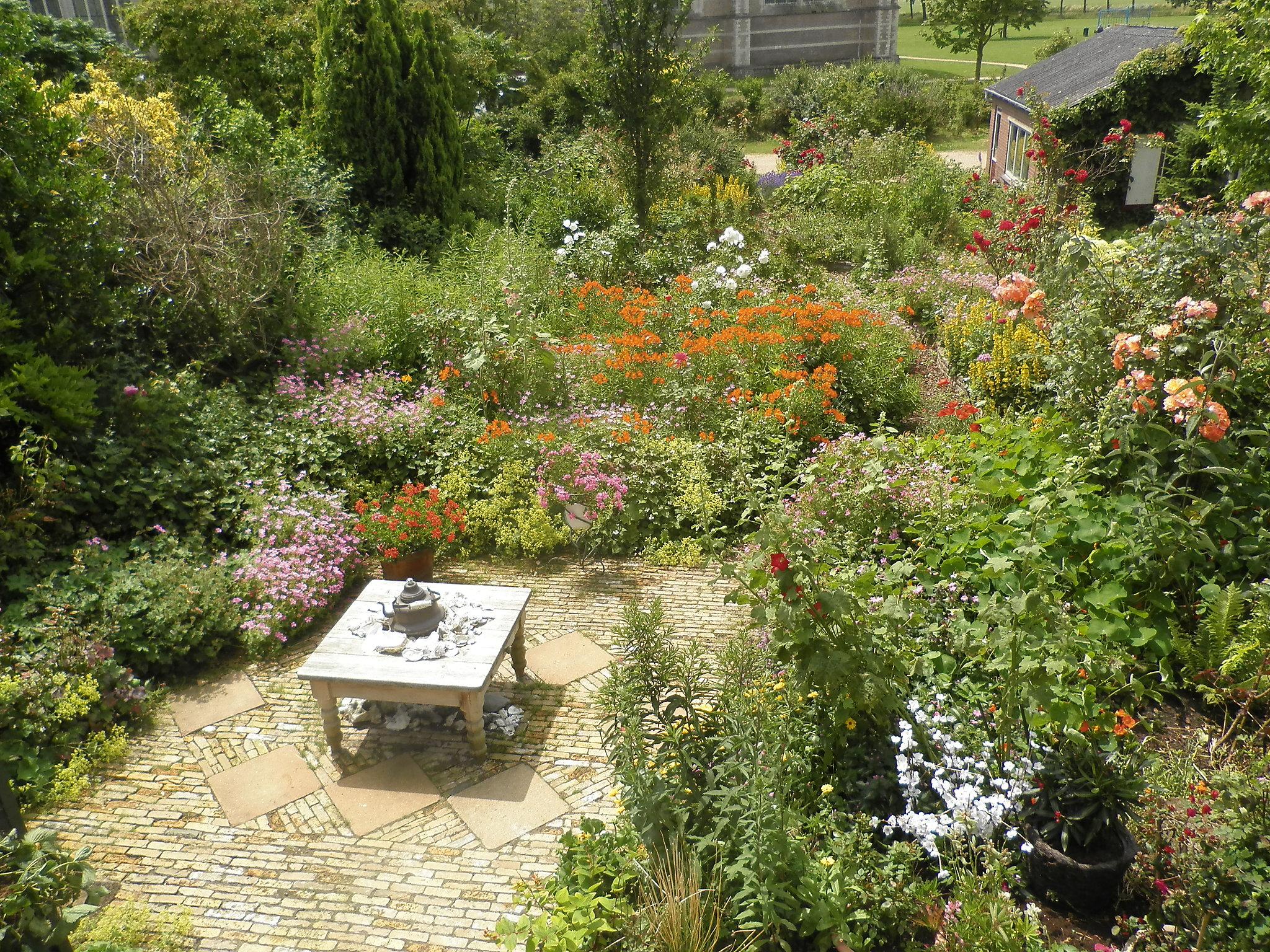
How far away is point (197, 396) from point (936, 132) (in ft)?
83.4

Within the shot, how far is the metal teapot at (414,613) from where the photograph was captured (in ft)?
14.4

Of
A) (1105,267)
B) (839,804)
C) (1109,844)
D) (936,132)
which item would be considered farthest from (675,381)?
(936,132)

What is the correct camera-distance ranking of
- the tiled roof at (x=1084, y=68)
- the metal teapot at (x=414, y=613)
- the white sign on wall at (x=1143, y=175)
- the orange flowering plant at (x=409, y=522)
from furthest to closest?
the tiled roof at (x=1084, y=68), the white sign on wall at (x=1143, y=175), the orange flowering plant at (x=409, y=522), the metal teapot at (x=414, y=613)

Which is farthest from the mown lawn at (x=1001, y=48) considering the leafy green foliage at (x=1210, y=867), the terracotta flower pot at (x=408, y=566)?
the leafy green foliage at (x=1210, y=867)

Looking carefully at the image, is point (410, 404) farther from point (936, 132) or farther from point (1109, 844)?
point (936, 132)

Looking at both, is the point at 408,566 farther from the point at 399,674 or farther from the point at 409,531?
the point at 399,674

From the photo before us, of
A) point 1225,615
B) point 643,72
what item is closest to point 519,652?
point 1225,615

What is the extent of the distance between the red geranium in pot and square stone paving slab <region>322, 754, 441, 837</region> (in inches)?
59.4

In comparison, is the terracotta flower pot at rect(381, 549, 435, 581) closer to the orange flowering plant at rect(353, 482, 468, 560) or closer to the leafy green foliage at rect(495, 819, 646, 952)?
the orange flowering plant at rect(353, 482, 468, 560)

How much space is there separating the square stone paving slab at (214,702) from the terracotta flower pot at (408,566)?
1083 millimetres

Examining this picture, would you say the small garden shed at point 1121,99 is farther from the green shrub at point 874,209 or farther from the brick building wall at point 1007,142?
the green shrub at point 874,209

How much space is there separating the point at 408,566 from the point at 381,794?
72.6 inches

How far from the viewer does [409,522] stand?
5570 mm

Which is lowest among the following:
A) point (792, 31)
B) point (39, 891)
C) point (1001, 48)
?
point (39, 891)
